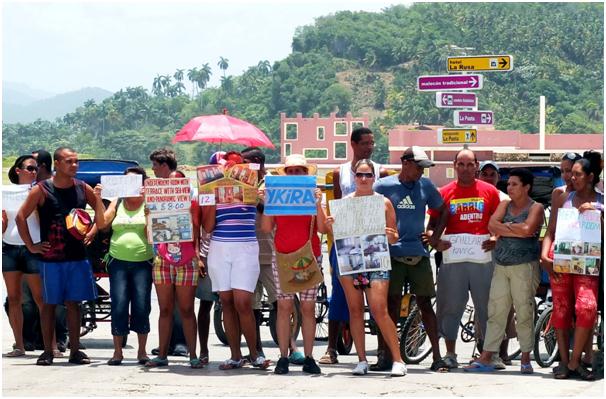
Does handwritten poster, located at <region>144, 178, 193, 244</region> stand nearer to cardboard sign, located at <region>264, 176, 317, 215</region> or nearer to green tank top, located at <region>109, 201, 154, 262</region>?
green tank top, located at <region>109, 201, 154, 262</region>

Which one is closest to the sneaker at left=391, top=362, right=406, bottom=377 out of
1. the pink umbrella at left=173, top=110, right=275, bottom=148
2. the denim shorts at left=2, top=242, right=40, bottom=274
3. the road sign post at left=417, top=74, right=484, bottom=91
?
the denim shorts at left=2, top=242, right=40, bottom=274

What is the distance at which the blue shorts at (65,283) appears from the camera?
11.2 metres

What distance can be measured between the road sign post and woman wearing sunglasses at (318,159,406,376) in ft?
51.1

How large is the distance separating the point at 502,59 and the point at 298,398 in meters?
16.6

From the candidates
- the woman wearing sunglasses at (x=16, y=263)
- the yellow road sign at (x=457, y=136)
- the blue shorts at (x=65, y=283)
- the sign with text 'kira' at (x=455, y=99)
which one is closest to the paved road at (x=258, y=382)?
the blue shorts at (x=65, y=283)

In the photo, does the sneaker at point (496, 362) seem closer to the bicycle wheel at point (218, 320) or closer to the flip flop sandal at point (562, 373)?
the flip flop sandal at point (562, 373)

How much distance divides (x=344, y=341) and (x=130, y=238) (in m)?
2.28

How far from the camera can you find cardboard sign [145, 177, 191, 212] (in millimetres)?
10984

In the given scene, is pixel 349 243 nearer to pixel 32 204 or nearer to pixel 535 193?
pixel 32 204

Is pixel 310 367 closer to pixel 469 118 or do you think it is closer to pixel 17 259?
pixel 17 259

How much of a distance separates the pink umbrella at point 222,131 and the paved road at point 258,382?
15.8 feet

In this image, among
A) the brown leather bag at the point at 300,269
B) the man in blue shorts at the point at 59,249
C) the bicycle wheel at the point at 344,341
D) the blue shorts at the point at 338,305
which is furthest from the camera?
the bicycle wheel at the point at 344,341

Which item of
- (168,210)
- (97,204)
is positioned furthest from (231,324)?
(97,204)

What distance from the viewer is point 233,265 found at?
35.4 feet
